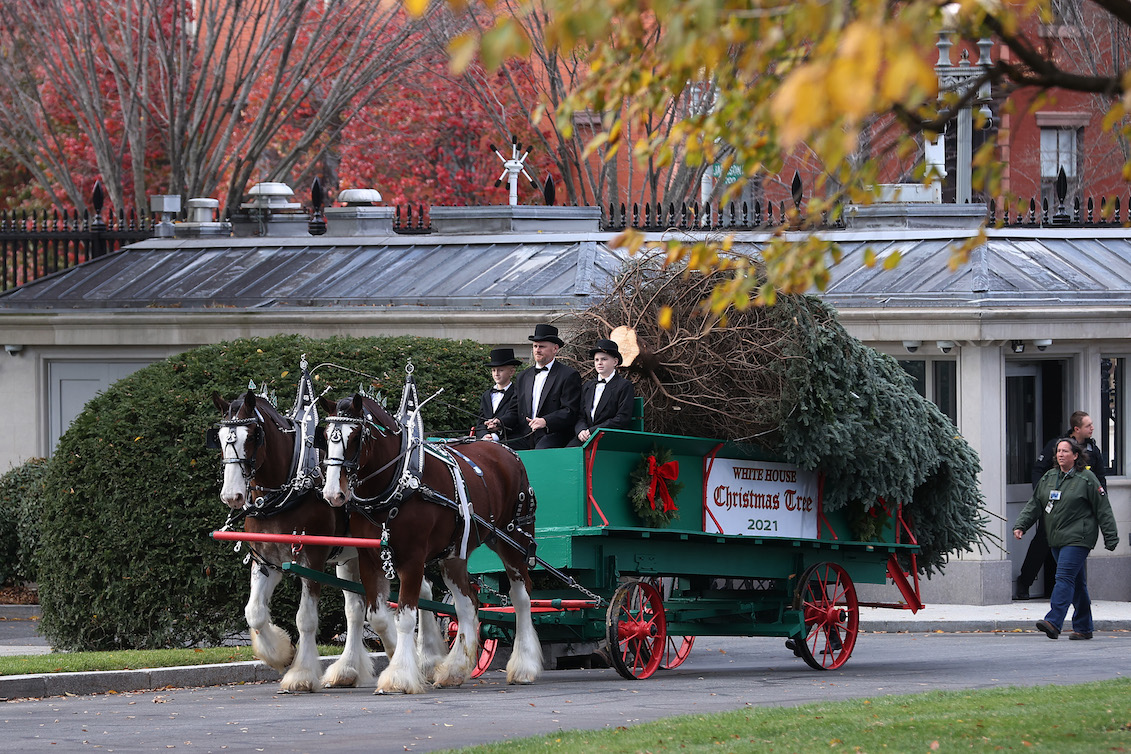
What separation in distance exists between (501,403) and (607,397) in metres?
1.20

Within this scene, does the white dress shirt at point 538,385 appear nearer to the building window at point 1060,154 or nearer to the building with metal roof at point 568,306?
the building with metal roof at point 568,306

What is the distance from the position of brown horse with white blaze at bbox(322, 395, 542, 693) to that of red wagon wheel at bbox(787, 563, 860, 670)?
2.23m

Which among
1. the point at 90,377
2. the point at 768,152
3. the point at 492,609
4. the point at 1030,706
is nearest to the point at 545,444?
the point at 492,609

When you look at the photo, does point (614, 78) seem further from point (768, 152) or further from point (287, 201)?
point (287, 201)

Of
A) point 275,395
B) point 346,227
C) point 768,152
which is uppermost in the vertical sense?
→ point 346,227

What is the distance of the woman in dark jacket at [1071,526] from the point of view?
15.4 metres

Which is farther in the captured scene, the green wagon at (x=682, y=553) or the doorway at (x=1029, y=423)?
the doorway at (x=1029, y=423)

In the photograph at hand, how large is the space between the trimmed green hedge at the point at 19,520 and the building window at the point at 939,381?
9440 mm

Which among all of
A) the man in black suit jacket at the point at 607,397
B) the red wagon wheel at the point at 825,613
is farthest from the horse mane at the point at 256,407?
the red wagon wheel at the point at 825,613

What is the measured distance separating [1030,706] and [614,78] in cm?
476

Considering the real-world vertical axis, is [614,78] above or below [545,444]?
above

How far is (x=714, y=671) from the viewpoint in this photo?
1363 cm

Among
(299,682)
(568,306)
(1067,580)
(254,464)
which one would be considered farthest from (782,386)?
(568,306)

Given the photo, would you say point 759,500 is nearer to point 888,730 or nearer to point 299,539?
point 299,539
